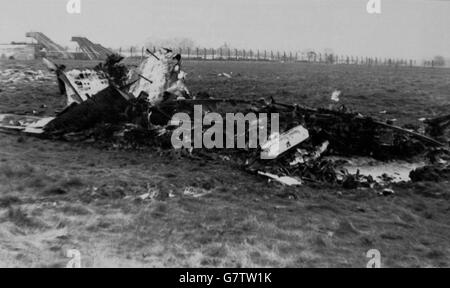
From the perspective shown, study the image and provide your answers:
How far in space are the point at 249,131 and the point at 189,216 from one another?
3.23 metres

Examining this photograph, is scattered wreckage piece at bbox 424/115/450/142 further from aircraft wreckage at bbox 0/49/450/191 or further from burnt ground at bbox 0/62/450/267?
burnt ground at bbox 0/62/450/267

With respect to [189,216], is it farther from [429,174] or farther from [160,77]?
[160,77]

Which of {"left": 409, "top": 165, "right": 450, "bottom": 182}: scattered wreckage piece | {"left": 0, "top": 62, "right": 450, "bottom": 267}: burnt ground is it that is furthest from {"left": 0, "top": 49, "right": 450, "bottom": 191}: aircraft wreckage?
{"left": 0, "top": 62, "right": 450, "bottom": 267}: burnt ground

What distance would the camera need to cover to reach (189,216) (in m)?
4.84

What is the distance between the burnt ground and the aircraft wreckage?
397mm

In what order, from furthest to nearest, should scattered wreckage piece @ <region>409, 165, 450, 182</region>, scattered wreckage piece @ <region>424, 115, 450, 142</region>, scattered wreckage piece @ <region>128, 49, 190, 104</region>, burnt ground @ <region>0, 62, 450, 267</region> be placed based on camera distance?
scattered wreckage piece @ <region>128, 49, 190, 104</region> < scattered wreckage piece @ <region>424, 115, 450, 142</region> < scattered wreckage piece @ <region>409, 165, 450, 182</region> < burnt ground @ <region>0, 62, 450, 267</region>

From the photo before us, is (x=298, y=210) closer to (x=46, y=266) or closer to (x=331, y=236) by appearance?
(x=331, y=236)

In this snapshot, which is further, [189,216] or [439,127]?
[439,127]

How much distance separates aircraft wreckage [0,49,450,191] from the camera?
6.82 metres

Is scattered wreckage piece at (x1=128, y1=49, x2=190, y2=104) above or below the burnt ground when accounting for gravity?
above

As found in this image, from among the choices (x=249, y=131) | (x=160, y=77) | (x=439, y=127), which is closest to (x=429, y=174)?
(x=439, y=127)

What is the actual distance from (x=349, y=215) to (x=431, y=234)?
3.25ft

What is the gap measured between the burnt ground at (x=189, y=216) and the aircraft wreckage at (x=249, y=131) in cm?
40
